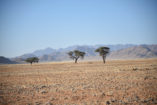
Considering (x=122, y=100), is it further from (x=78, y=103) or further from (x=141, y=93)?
(x=78, y=103)

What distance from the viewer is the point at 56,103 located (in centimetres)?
1111

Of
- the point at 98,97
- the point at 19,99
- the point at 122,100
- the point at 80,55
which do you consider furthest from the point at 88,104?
the point at 80,55

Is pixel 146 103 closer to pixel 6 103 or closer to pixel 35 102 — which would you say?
pixel 35 102

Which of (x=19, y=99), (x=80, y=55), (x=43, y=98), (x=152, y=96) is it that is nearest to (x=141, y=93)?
(x=152, y=96)

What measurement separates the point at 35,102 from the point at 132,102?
7975mm

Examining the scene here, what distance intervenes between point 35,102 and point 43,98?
118cm

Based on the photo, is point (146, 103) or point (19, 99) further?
point (19, 99)

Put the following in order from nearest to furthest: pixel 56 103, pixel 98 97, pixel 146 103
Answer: pixel 146 103 < pixel 56 103 < pixel 98 97

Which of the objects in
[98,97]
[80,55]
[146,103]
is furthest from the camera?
[80,55]

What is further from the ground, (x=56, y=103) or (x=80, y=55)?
(x=80, y=55)

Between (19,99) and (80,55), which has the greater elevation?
(80,55)

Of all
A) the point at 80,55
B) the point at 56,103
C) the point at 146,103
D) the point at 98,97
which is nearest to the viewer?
the point at 146,103

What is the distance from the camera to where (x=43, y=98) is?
12.6 meters

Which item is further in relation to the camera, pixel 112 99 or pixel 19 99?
pixel 19 99
